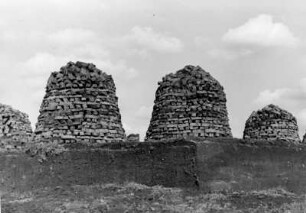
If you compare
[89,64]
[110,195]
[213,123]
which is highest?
[89,64]

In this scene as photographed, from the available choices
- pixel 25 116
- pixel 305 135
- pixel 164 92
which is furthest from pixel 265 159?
pixel 305 135

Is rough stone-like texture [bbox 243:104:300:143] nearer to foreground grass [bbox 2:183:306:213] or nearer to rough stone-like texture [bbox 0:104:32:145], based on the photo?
foreground grass [bbox 2:183:306:213]

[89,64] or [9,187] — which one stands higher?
[89,64]

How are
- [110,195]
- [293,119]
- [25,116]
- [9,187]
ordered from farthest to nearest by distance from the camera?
1. [293,119]
2. [25,116]
3. [9,187]
4. [110,195]

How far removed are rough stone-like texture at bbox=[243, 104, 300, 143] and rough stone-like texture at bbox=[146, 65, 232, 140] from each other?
4.38 m

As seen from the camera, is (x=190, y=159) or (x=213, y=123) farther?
(x=213, y=123)

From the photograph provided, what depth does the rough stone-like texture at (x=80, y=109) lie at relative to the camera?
522 inches

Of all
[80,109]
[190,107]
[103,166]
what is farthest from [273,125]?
[103,166]

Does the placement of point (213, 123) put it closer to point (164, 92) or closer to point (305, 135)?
point (164, 92)

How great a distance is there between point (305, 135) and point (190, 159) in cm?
1121

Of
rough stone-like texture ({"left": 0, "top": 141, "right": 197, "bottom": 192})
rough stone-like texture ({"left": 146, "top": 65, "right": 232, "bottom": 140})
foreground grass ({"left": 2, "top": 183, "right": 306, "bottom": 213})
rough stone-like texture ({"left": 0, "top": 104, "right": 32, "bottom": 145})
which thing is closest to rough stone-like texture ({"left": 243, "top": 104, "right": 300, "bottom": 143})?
rough stone-like texture ({"left": 146, "top": 65, "right": 232, "bottom": 140})

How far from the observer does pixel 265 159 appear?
13.2 meters

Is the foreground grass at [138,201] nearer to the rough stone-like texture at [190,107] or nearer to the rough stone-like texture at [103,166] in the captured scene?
the rough stone-like texture at [103,166]

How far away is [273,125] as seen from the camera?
61.5 ft
